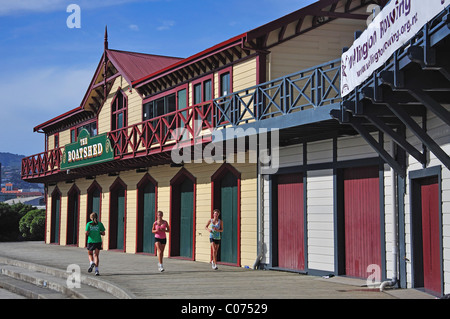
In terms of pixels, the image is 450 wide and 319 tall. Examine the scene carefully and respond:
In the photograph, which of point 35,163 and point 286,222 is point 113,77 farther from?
point 286,222

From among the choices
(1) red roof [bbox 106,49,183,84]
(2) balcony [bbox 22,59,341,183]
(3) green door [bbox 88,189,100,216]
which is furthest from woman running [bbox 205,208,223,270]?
(3) green door [bbox 88,189,100,216]

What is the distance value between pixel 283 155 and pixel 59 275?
22.2 ft

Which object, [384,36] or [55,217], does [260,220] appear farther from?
[55,217]

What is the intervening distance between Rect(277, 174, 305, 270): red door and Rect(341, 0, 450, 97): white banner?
4.77m

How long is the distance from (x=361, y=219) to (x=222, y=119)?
5.39m

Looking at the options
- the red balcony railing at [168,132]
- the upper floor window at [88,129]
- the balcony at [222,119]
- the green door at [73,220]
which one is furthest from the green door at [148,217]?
the green door at [73,220]

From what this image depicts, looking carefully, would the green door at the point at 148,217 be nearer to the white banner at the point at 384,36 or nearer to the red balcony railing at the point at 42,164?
the red balcony railing at the point at 42,164

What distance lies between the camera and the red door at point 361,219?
13016 millimetres

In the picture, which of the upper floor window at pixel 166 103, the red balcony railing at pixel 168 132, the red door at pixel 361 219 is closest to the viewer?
the red door at pixel 361 219

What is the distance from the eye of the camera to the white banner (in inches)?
287

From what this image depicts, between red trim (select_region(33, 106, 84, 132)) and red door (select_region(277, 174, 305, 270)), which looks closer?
red door (select_region(277, 174, 305, 270))

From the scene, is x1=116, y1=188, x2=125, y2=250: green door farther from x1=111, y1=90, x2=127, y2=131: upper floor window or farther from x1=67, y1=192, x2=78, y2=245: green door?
x1=67, y1=192, x2=78, y2=245: green door

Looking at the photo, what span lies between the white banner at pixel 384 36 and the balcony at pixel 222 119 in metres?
0.87
